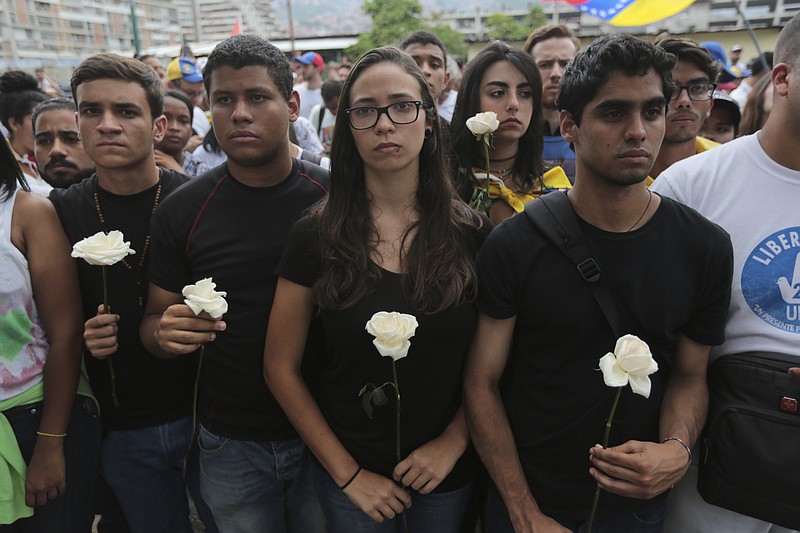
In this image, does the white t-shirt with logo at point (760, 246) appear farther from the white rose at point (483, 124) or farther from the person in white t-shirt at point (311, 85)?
the person in white t-shirt at point (311, 85)

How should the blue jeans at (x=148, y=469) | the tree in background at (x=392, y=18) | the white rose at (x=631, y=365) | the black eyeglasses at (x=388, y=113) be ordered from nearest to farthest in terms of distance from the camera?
the white rose at (x=631, y=365)
the black eyeglasses at (x=388, y=113)
the blue jeans at (x=148, y=469)
the tree in background at (x=392, y=18)

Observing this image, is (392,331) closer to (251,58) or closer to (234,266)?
(234,266)

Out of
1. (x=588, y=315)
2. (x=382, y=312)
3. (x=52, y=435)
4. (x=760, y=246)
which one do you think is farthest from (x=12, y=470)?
(x=760, y=246)

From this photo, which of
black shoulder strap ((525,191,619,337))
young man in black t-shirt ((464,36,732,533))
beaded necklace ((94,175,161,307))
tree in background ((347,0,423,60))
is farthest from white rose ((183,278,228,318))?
tree in background ((347,0,423,60))

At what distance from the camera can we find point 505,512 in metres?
1.94

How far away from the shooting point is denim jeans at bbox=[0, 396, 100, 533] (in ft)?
6.82

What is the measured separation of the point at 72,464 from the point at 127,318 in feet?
2.16

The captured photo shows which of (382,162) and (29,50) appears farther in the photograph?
(29,50)

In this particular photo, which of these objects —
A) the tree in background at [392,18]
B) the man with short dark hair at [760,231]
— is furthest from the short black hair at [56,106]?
the tree in background at [392,18]

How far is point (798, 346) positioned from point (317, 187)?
198cm

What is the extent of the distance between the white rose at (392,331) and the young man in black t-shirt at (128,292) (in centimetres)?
126

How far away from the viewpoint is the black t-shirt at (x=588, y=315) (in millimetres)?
1738

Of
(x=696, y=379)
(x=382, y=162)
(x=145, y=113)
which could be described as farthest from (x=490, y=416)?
(x=145, y=113)

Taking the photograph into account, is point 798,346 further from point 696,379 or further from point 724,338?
point 696,379
